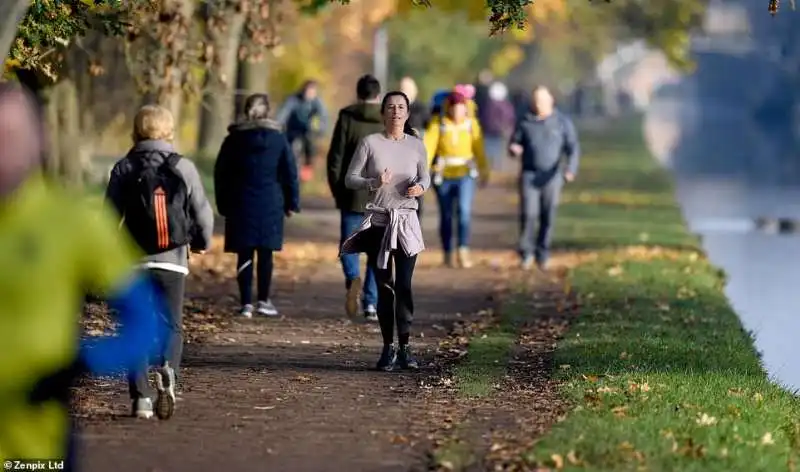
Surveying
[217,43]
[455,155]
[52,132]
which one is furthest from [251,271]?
[52,132]

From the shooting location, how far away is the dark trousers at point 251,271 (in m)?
15.0

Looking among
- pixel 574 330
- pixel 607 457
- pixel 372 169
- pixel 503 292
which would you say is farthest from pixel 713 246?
pixel 607 457

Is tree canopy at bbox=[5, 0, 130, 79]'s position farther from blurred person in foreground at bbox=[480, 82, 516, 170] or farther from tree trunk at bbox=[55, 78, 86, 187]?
blurred person in foreground at bbox=[480, 82, 516, 170]

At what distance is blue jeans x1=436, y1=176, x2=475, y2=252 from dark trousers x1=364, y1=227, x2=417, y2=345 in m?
7.14

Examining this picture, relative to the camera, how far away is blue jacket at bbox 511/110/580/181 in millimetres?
19797

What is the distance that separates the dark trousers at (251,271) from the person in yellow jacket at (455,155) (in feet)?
13.3

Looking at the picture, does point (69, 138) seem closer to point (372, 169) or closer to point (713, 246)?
point (713, 246)

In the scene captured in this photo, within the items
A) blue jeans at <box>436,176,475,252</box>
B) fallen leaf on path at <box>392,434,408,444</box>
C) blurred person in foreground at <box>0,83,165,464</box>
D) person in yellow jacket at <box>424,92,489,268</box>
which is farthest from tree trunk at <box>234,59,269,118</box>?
blurred person in foreground at <box>0,83,165,464</box>

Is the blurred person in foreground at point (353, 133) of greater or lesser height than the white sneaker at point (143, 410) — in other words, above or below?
above

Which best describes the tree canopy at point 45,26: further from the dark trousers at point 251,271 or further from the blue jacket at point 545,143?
the blue jacket at point 545,143

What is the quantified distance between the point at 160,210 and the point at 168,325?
67 centimetres

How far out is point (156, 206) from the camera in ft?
32.9

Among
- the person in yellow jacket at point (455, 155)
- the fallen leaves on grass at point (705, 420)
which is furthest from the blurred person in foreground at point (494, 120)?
the fallen leaves on grass at point (705, 420)

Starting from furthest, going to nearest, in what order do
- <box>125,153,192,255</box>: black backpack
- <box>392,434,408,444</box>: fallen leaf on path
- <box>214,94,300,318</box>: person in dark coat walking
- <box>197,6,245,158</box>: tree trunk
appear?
<box>197,6,245,158</box>: tree trunk < <box>214,94,300,318</box>: person in dark coat walking < <box>125,153,192,255</box>: black backpack < <box>392,434,408,444</box>: fallen leaf on path
